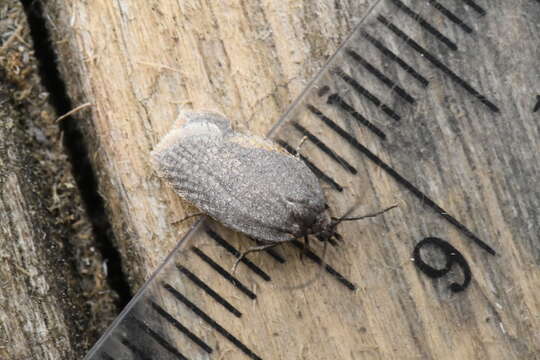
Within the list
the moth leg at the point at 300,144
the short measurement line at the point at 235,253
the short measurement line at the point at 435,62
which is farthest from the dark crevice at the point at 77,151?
the short measurement line at the point at 435,62

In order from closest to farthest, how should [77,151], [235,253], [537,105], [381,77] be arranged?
[537,105]
[381,77]
[235,253]
[77,151]

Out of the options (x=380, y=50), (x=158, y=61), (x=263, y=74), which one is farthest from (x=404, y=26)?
(x=158, y=61)

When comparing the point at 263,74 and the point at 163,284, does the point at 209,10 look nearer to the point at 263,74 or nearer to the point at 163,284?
the point at 263,74

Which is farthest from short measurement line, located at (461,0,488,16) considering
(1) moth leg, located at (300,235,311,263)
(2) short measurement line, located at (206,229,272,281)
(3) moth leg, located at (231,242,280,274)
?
(2) short measurement line, located at (206,229,272,281)

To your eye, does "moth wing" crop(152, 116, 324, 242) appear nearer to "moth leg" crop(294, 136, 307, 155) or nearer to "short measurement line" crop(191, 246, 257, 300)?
"moth leg" crop(294, 136, 307, 155)

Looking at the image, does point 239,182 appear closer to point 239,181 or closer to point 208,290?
point 239,181

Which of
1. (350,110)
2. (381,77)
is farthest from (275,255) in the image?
(381,77)
